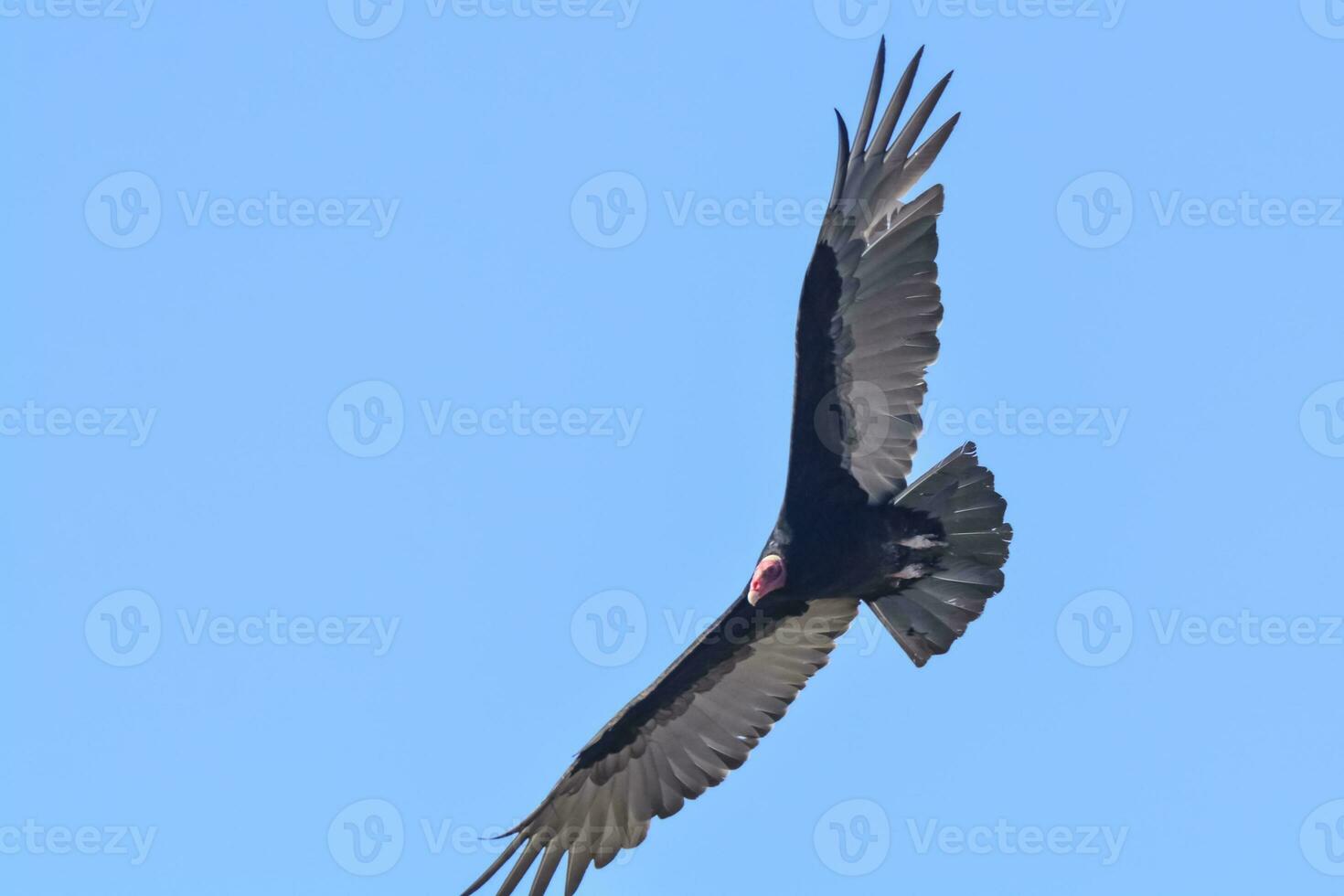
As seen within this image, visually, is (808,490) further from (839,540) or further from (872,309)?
(872,309)

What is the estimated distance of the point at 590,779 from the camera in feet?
43.6

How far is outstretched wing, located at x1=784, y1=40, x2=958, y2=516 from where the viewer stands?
11.7 m

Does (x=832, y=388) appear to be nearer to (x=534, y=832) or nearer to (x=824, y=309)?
(x=824, y=309)

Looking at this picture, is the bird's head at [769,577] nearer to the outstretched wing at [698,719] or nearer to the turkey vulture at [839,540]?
the turkey vulture at [839,540]

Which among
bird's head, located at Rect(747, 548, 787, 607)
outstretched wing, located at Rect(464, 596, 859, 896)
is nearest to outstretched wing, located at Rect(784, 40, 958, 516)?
bird's head, located at Rect(747, 548, 787, 607)

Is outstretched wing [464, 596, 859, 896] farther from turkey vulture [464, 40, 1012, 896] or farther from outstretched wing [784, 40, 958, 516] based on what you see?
outstretched wing [784, 40, 958, 516]

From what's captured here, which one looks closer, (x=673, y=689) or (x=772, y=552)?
(x=772, y=552)

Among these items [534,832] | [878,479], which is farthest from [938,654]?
[534,832]

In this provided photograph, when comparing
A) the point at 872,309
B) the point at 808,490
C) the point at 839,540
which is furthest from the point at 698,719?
the point at 872,309

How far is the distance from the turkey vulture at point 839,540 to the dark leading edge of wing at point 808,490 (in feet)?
0.03

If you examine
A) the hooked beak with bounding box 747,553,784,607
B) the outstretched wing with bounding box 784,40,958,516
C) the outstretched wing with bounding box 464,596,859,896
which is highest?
the outstretched wing with bounding box 784,40,958,516

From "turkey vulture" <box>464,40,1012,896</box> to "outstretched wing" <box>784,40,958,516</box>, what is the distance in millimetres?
11

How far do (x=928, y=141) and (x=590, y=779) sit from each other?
17.4 feet

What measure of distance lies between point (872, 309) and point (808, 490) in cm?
137
